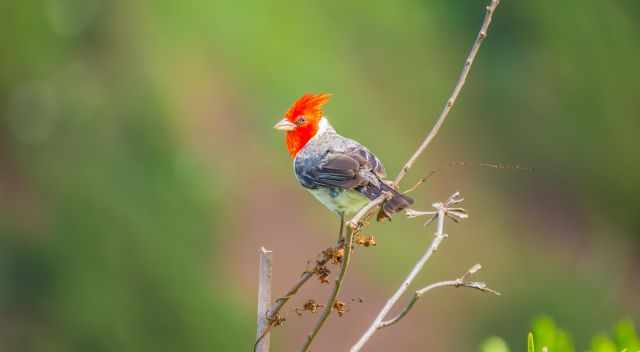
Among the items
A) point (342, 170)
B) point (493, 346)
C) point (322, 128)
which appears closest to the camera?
point (493, 346)

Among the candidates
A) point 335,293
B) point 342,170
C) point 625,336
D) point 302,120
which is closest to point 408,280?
point 335,293

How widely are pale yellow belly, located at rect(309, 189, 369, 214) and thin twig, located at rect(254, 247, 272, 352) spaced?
847 mm

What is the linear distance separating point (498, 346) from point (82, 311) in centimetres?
367

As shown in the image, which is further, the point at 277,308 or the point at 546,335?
the point at 277,308

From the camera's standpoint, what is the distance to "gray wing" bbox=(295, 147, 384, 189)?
2.13 m

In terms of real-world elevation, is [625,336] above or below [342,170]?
below

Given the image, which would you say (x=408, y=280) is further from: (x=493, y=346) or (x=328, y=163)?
(x=328, y=163)

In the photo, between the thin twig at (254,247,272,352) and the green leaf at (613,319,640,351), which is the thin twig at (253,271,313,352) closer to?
the thin twig at (254,247,272,352)

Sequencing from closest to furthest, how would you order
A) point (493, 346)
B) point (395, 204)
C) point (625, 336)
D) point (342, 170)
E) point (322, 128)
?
1. point (493, 346)
2. point (625, 336)
3. point (395, 204)
4. point (342, 170)
5. point (322, 128)

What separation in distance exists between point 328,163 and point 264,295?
986 millimetres

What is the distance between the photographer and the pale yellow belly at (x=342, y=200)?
2145mm

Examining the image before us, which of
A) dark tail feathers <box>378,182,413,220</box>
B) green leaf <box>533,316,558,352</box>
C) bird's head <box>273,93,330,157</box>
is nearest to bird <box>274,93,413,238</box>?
bird's head <box>273,93,330,157</box>

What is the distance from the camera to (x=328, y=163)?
2.24 metres

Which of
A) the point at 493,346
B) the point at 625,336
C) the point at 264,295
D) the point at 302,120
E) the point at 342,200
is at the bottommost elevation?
the point at 264,295
